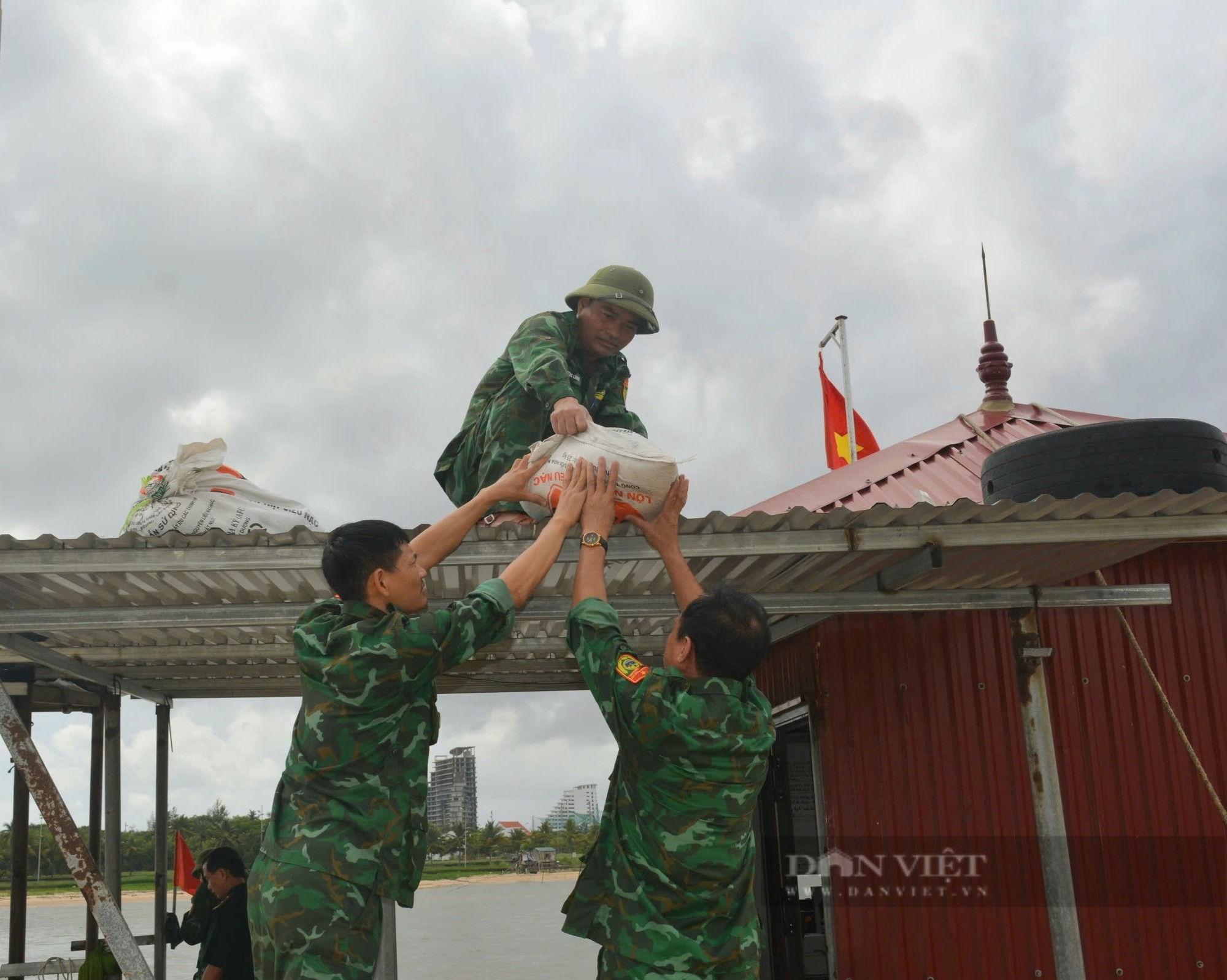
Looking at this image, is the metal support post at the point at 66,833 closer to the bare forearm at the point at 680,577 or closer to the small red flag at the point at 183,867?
the bare forearm at the point at 680,577

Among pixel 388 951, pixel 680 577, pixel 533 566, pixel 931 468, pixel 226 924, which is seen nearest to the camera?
pixel 533 566

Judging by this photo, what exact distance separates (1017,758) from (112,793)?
6.12m

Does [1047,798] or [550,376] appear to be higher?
[550,376]

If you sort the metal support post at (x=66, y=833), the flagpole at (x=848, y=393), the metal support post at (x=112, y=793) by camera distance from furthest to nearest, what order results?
the flagpole at (x=848, y=393) < the metal support post at (x=112, y=793) < the metal support post at (x=66, y=833)

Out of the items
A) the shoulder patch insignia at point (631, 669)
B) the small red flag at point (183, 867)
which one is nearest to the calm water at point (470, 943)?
the small red flag at point (183, 867)

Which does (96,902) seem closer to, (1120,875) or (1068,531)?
(1068,531)

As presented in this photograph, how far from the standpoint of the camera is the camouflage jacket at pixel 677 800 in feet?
10.4

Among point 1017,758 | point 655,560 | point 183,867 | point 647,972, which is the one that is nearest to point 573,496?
point 655,560

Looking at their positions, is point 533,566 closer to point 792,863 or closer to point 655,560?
point 655,560

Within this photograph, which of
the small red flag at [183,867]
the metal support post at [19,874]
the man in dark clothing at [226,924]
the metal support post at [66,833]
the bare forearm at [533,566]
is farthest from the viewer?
the small red flag at [183,867]

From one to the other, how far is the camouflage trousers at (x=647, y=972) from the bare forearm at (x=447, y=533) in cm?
145

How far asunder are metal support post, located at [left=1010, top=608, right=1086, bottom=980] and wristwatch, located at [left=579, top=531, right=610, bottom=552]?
2544 mm

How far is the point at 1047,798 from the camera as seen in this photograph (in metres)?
5.03

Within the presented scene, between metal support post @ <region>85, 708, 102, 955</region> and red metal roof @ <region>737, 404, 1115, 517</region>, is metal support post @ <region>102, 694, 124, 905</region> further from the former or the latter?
red metal roof @ <region>737, 404, 1115, 517</region>
